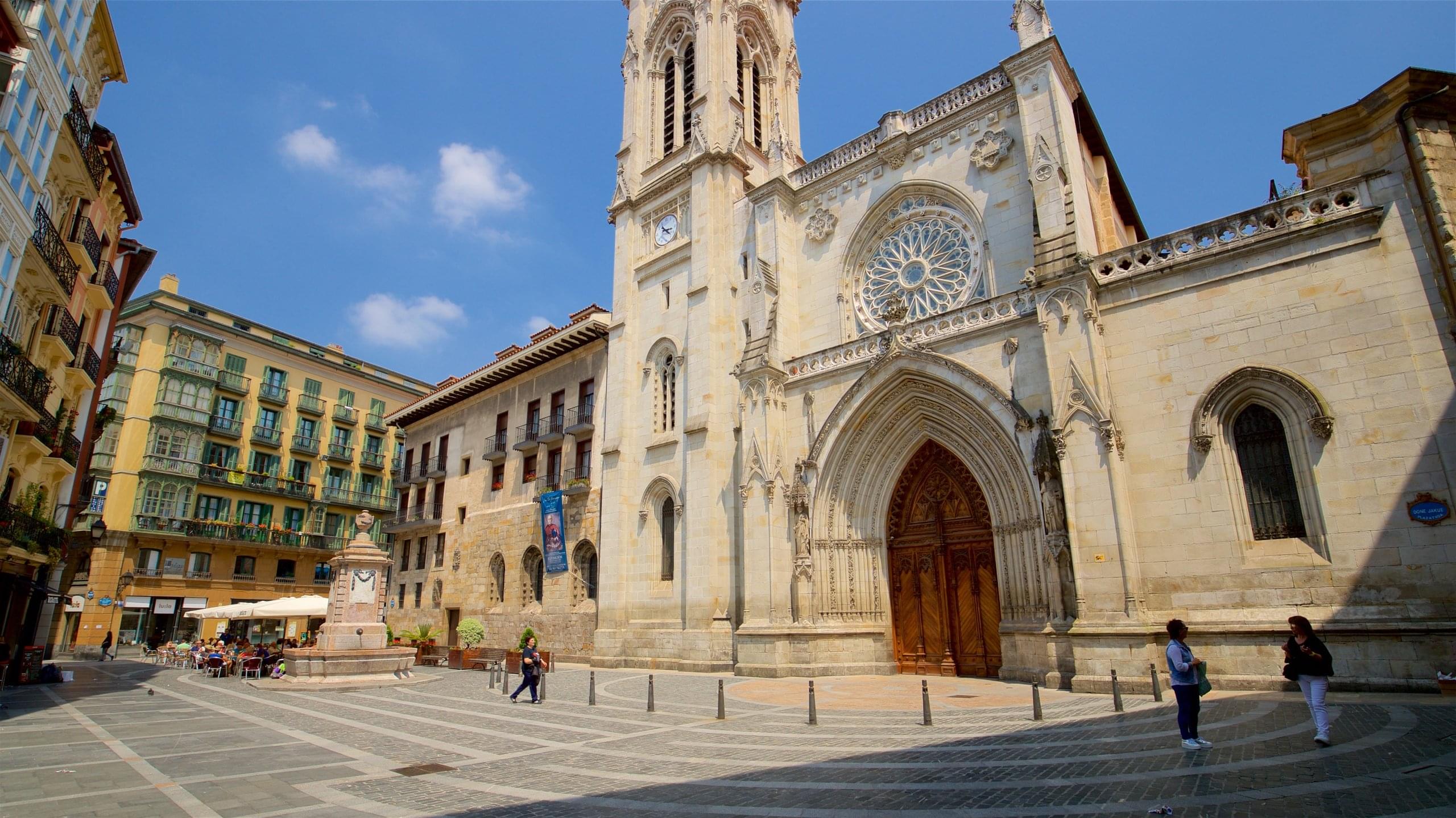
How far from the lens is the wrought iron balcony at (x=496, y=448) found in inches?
1308

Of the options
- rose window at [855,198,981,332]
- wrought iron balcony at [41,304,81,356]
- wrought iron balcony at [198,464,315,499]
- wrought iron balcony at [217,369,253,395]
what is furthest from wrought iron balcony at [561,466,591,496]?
wrought iron balcony at [217,369,253,395]

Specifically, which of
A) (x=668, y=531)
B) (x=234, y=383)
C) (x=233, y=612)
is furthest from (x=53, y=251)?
(x=234, y=383)

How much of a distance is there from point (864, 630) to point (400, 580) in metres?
28.0

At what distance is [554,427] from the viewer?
30625 millimetres

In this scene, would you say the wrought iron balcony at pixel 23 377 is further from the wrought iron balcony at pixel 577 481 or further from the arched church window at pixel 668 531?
the arched church window at pixel 668 531

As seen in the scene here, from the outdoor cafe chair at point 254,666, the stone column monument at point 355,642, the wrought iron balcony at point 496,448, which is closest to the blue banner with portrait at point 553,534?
the wrought iron balcony at point 496,448

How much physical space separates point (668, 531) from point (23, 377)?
633 inches

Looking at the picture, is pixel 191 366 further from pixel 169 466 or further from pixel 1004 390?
pixel 1004 390

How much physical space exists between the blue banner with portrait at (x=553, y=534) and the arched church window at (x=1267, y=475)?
21.6 metres

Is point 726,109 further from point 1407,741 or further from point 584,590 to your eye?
point 1407,741

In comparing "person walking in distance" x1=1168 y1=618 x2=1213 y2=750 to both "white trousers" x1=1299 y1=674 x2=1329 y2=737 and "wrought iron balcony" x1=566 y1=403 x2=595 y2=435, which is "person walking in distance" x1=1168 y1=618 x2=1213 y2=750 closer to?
"white trousers" x1=1299 y1=674 x2=1329 y2=737

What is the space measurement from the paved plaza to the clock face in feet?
55.0

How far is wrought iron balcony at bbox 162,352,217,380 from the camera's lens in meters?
40.2

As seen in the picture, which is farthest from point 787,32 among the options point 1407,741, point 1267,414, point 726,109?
point 1407,741
